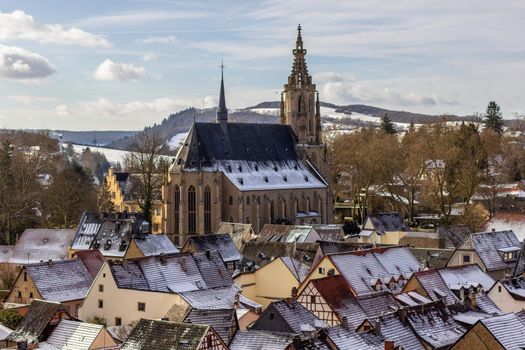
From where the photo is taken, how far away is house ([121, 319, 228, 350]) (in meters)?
33.2

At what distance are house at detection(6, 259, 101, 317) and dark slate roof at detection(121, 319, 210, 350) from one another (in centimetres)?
1887

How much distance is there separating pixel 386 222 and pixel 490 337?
51419 mm

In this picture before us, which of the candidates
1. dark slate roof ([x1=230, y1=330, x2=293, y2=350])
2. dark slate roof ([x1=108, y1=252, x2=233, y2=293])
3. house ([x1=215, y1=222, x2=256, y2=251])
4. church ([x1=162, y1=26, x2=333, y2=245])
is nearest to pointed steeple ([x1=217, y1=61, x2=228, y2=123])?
church ([x1=162, y1=26, x2=333, y2=245])

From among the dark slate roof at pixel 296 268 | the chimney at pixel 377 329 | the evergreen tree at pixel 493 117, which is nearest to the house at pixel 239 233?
the dark slate roof at pixel 296 268

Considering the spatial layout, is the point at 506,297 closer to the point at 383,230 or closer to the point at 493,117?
the point at 383,230

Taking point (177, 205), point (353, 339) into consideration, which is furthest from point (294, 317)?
point (177, 205)

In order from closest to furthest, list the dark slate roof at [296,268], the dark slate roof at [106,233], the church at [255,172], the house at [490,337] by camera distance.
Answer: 1. the house at [490,337]
2. the dark slate roof at [296,268]
3. the dark slate roof at [106,233]
4. the church at [255,172]

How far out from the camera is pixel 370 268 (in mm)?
53094

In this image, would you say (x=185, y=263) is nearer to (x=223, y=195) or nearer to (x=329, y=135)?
(x=223, y=195)

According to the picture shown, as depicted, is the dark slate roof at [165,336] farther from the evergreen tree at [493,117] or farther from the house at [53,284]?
the evergreen tree at [493,117]

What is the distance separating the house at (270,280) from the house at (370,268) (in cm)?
459

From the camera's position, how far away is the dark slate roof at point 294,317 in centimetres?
3966

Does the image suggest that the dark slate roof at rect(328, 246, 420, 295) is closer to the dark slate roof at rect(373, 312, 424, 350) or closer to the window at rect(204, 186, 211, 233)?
the dark slate roof at rect(373, 312, 424, 350)

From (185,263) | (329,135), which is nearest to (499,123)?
(329,135)
